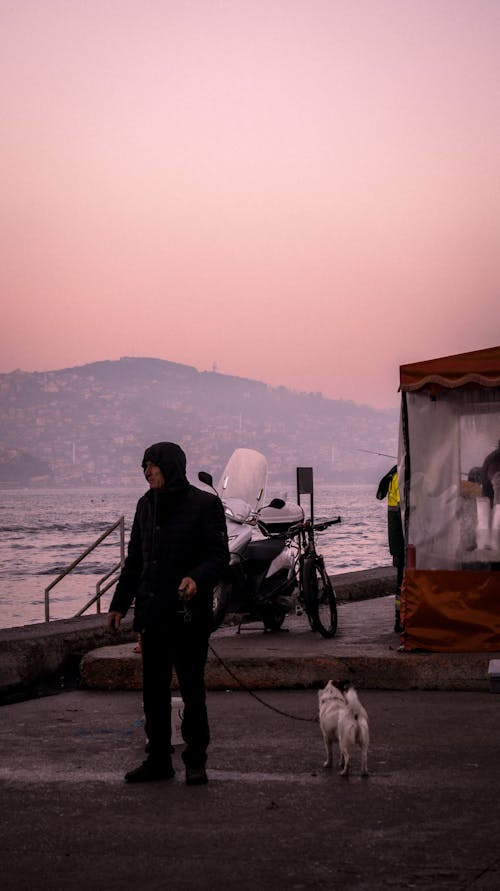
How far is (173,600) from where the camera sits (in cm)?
694

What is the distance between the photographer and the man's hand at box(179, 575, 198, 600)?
6.78 m

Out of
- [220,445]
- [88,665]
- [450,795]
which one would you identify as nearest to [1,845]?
[450,795]

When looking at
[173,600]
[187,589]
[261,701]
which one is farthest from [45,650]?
[187,589]

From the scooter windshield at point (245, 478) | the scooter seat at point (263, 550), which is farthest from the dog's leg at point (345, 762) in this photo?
the scooter windshield at point (245, 478)

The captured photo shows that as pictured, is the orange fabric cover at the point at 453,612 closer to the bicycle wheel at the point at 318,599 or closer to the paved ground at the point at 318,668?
the paved ground at the point at 318,668

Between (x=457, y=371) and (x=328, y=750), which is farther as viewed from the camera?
(x=457, y=371)

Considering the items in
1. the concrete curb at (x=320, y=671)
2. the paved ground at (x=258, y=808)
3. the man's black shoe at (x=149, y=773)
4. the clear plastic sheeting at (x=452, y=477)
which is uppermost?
the clear plastic sheeting at (x=452, y=477)

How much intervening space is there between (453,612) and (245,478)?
359 cm

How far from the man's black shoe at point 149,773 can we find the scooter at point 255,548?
521 cm

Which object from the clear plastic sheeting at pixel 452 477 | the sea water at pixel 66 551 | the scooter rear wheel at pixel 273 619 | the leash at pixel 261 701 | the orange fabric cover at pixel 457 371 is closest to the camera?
the leash at pixel 261 701

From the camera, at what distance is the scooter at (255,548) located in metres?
12.7

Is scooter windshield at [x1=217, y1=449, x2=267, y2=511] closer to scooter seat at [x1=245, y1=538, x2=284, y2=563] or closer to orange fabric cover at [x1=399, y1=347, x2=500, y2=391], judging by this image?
scooter seat at [x1=245, y1=538, x2=284, y2=563]

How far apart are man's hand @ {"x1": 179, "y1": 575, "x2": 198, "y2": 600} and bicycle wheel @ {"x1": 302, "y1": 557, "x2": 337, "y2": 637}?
551 cm

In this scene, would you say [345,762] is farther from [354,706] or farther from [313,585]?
[313,585]
